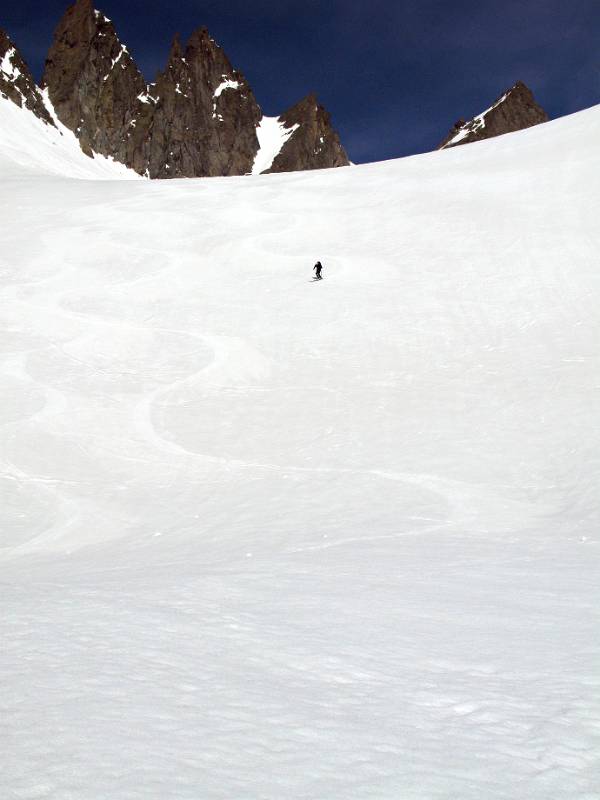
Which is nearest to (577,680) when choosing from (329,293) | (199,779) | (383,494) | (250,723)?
(250,723)

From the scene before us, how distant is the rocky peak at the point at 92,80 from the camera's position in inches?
6875

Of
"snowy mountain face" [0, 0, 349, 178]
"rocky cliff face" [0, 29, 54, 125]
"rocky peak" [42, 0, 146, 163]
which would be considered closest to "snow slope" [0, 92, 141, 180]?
"rocky cliff face" [0, 29, 54, 125]

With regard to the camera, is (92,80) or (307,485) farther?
(92,80)

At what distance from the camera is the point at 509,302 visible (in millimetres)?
19781

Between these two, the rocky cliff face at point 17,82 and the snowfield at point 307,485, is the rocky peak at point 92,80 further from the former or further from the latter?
the snowfield at point 307,485

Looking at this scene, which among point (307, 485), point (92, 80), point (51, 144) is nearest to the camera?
point (307, 485)

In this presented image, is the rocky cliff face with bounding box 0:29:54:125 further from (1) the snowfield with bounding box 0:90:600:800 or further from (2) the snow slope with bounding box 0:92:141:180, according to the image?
(1) the snowfield with bounding box 0:90:600:800

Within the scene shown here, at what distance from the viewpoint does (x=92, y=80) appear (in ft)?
602

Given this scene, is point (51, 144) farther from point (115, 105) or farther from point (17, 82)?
point (115, 105)

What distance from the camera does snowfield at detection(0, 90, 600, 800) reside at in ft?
8.46

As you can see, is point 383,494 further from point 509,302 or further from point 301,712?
point 509,302

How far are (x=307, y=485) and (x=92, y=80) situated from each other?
8041 inches

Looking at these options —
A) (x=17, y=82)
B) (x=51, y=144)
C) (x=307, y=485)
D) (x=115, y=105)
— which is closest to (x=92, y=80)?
(x=115, y=105)

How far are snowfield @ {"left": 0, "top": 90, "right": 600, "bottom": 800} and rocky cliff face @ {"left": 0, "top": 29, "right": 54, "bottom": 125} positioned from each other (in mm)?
145849
